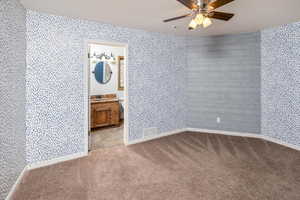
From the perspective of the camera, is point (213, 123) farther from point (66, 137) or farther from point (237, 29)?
point (66, 137)

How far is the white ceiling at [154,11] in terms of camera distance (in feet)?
8.98

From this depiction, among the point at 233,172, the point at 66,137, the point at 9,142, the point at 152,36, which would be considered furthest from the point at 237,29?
the point at 9,142

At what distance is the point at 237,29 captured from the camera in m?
4.28

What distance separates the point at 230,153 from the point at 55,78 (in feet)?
10.7

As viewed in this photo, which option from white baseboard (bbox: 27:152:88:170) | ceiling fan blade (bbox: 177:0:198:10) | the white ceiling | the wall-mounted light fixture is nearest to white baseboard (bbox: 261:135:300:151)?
the white ceiling

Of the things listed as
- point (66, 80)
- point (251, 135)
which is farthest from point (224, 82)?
point (66, 80)

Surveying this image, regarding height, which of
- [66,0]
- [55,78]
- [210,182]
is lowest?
[210,182]

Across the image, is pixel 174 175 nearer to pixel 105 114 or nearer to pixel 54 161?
pixel 54 161

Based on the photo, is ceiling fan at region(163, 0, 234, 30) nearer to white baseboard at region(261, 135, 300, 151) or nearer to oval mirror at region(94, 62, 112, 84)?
white baseboard at region(261, 135, 300, 151)

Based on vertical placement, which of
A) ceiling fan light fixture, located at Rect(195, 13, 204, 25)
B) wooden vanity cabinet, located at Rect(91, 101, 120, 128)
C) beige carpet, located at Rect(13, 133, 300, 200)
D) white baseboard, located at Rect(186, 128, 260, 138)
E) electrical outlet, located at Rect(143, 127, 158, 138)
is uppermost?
ceiling fan light fixture, located at Rect(195, 13, 204, 25)

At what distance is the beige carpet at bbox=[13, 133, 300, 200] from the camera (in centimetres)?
232

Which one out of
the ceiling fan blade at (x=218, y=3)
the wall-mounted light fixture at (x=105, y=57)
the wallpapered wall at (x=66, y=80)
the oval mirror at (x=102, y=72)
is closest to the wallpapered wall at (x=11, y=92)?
the wallpapered wall at (x=66, y=80)

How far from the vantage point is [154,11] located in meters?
3.10

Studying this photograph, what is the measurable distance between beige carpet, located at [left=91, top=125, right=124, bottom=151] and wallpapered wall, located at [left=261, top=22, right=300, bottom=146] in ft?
10.7
